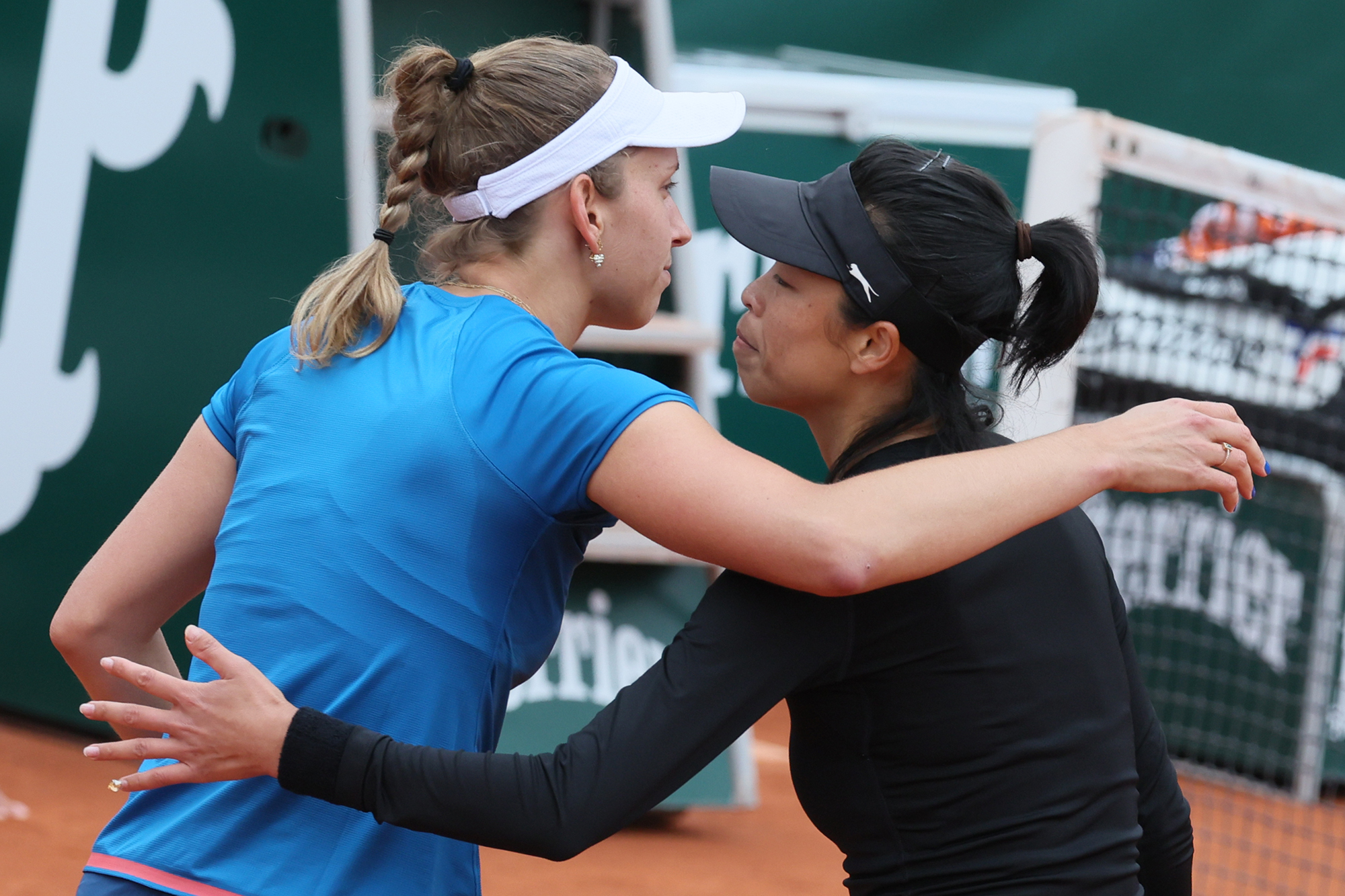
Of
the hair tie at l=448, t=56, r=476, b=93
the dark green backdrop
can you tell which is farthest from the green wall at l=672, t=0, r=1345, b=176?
the hair tie at l=448, t=56, r=476, b=93

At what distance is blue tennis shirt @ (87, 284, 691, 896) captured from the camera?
1316mm

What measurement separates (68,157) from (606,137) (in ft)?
11.7

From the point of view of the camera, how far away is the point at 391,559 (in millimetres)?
1342

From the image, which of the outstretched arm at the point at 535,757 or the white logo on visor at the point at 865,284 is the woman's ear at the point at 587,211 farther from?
the outstretched arm at the point at 535,757

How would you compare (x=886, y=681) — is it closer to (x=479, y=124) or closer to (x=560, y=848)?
(x=560, y=848)

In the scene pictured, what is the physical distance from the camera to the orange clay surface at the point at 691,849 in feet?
12.2

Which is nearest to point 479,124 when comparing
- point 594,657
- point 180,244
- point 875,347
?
point 875,347

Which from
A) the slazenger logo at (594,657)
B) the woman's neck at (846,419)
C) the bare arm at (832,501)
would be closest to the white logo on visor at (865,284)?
the woman's neck at (846,419)

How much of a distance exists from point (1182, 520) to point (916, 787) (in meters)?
4.78

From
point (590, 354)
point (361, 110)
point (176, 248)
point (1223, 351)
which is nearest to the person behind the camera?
point (361, 110)

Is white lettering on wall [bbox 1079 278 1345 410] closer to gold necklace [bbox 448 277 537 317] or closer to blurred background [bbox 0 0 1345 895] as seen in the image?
blurred background [bbox 0 0 1345 895]

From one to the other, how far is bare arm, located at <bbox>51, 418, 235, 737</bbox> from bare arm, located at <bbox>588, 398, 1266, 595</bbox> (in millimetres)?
517

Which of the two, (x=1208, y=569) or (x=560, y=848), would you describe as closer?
(x=560, y=848)

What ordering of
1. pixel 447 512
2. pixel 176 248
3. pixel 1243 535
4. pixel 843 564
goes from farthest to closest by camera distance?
pixel 1243 535 → pixel 176 248 → pixel 447 512 → pixel 843 564
